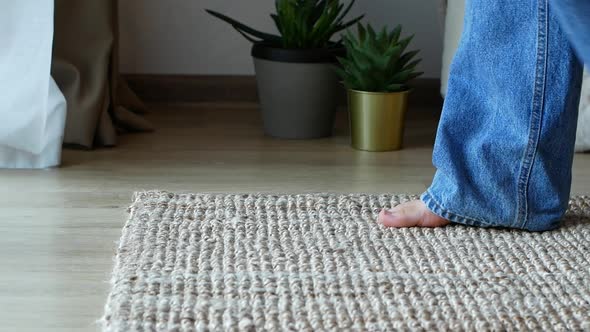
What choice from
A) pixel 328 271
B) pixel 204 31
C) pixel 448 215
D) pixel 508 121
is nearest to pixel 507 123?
pixel 508 121

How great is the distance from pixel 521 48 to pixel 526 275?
1.02 feet

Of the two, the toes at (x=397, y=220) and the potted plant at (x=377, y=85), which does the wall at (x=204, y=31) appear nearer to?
the potted plant at (x=377, y=85)

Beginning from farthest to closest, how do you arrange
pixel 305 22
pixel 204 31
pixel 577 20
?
pixel 204 31, pixel 305 22, pixel 577 20

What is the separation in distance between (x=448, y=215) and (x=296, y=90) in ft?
2.23

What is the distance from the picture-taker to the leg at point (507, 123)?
119 cm

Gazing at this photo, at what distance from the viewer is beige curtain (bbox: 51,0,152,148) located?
68.1 inches

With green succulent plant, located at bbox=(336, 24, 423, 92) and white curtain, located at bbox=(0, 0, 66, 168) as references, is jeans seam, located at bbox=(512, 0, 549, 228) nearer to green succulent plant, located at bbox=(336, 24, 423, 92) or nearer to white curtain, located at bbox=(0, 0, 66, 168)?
green succulent plant, located at bbox=(336, 24, 423, 92)

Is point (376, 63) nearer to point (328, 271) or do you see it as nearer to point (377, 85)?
point (377, 85)

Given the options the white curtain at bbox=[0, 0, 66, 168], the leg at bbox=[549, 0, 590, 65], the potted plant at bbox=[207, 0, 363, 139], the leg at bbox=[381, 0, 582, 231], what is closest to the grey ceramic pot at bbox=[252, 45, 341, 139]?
the potted plant at bbox=[207, 0, 363, 139]

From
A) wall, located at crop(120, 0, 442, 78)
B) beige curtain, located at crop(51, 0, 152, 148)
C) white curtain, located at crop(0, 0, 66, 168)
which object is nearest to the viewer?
white curtain, located at crop(0, 0, 66, 168)

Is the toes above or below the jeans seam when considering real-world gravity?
below

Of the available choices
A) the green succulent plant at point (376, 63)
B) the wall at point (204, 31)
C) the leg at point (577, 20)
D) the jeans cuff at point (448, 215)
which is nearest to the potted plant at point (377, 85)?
the green succulent plant at point (376, 63)

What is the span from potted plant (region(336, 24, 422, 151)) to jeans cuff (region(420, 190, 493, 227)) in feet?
1.69

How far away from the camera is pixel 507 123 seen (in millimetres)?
1223
